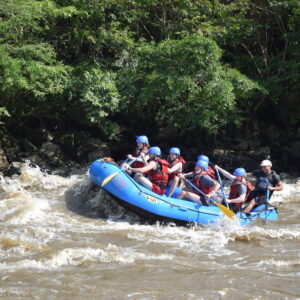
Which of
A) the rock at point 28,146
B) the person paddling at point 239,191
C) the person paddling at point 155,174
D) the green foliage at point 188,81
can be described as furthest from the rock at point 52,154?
the person paddling at point 239,191

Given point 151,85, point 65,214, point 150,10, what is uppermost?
point 150,10

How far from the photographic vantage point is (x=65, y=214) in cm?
779

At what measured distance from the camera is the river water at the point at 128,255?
15.0ft

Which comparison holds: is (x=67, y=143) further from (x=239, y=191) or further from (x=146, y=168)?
(x=239, y=191)

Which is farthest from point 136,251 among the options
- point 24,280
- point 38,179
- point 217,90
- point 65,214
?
point 217,90

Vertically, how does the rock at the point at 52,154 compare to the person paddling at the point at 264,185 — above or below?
below

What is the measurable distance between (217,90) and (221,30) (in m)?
2.46

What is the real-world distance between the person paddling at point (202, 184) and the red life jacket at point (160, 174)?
1.26 feet

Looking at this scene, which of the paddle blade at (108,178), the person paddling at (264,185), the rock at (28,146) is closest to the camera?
the paddle blade at (108,178)

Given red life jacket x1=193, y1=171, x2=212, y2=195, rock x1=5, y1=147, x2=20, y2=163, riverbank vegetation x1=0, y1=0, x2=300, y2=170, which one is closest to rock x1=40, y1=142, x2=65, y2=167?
rock x1=5, y1=147, x2=20, y2=163

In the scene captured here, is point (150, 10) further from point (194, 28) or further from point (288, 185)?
point (288, 185)

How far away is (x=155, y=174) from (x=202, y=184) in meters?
0.85

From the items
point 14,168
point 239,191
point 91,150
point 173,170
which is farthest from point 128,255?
point 91,150

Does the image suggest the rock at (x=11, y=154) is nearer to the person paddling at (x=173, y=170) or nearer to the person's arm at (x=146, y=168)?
the person's arm at (x=146, y=168)
